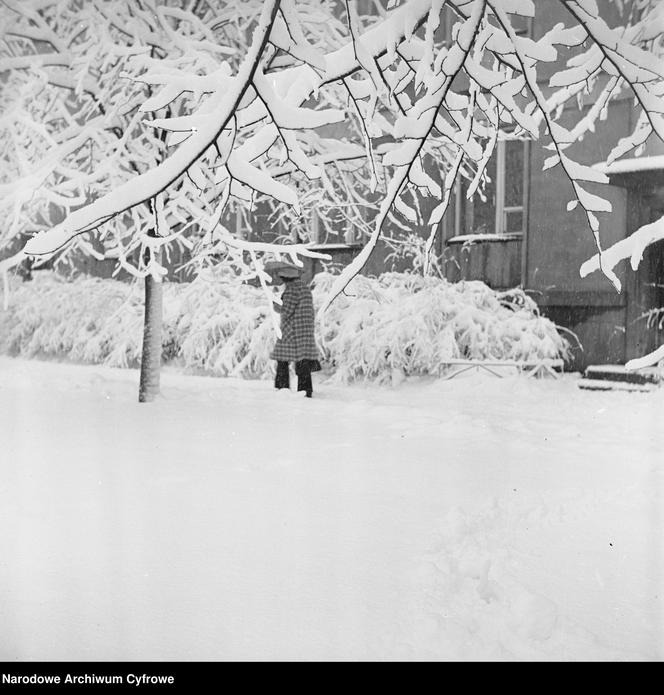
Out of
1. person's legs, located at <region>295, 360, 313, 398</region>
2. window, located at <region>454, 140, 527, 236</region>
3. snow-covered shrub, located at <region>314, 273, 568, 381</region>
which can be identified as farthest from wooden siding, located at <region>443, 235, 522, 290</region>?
person's legs, located at <region>295, 360, 313, 398</region>

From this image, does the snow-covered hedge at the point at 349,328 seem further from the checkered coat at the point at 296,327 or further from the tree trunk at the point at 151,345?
the tree trunk at the point at 151,345

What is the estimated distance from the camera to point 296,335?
8.56 metres

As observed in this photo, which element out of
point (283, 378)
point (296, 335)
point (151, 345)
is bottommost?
point (283, 378)

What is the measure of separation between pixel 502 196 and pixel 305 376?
505 cm

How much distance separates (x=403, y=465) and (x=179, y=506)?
1626 millimetres

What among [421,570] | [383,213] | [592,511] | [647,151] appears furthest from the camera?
[647,151]

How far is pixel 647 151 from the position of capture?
926 cm

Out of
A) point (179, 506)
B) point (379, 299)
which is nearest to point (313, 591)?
point (179, 506)

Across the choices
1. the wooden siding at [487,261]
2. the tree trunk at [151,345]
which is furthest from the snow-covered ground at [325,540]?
the wooden siding at [487,261]

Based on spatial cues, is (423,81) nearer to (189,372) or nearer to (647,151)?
(647,151)

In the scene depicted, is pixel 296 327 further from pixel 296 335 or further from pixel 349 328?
pixel 349 328

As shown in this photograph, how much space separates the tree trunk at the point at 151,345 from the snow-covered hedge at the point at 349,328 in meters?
1.93

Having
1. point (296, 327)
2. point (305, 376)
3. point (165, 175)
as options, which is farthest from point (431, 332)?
point (165, 175)

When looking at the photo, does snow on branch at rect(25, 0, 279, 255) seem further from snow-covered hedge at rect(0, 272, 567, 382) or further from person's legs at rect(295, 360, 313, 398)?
snow-covered hedge at rect(0, 272, 567, 382)
